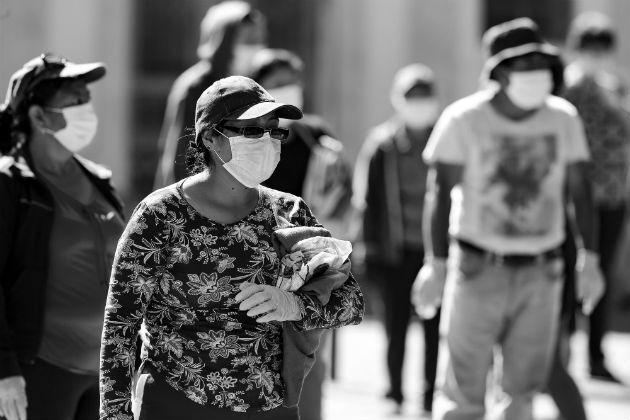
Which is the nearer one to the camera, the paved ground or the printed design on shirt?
the printed design on shirt

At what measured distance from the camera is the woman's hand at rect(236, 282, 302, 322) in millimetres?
3676

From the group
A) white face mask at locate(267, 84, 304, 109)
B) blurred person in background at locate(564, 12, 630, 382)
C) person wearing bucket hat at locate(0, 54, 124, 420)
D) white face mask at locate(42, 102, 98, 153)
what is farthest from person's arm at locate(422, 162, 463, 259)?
blurred person in background at locate(564, 12, 630, 382)

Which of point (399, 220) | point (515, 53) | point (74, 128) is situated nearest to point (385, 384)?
point (399, 220)

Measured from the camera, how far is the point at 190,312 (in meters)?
3.77

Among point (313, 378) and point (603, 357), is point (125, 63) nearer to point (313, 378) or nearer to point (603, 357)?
point (603, 357)

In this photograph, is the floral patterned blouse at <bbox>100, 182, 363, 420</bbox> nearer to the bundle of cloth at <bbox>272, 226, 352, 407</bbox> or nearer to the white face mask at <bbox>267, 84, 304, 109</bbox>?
the bundle of cloth at <bbox>272, 226, 352, 407</bbox>

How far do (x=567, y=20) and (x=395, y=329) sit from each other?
689cm

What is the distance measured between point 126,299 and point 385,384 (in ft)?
18.0

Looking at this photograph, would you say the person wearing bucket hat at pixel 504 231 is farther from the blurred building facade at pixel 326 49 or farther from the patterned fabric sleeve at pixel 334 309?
the blurred building facade at pixel 326 49

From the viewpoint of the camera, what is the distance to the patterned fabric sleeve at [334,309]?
3768 mm

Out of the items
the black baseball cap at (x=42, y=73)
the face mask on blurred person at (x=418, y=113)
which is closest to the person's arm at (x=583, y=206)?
the black baseball cap at (x=42, y=73)

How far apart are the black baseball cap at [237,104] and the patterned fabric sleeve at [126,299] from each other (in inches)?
13.1

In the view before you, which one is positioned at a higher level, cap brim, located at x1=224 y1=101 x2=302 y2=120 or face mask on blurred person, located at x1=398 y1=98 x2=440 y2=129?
cap brim, located at x1=224 y1=101 x2=302 y2=120

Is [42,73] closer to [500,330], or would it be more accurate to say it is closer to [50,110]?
[50,110]
